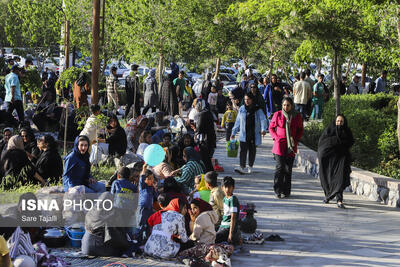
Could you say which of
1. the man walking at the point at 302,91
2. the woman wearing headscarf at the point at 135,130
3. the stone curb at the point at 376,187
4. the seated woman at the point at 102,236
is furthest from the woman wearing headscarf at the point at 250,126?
the man walking at the point at 302,91

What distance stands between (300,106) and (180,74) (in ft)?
12.4

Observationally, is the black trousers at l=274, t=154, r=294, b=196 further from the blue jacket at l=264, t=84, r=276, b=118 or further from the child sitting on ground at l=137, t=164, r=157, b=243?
the blue jacket at l=264, t=84, r=276, b=118

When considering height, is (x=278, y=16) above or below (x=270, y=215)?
above

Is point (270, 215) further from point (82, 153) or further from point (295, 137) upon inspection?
point (82, 153)

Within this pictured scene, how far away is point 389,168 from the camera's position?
45.7ft

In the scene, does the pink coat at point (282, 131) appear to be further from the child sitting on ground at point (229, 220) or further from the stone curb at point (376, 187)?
the child sitting on ground at point (229, 220)

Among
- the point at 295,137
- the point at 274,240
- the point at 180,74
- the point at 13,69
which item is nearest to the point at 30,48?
the point at 180,74

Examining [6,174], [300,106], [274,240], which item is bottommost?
[274,240]

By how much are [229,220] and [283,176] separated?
3.29 metres

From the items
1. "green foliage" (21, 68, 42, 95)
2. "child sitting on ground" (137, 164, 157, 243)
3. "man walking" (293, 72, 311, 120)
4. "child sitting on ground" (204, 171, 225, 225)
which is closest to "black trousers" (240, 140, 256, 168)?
"child sitting on ground" (204, 171, 225, 225)

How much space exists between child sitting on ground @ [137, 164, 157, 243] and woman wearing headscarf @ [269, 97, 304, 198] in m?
3.53

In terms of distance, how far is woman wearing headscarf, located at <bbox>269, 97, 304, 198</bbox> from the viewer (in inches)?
458

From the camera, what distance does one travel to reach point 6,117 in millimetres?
15875

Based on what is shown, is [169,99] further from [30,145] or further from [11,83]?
[30,145]
